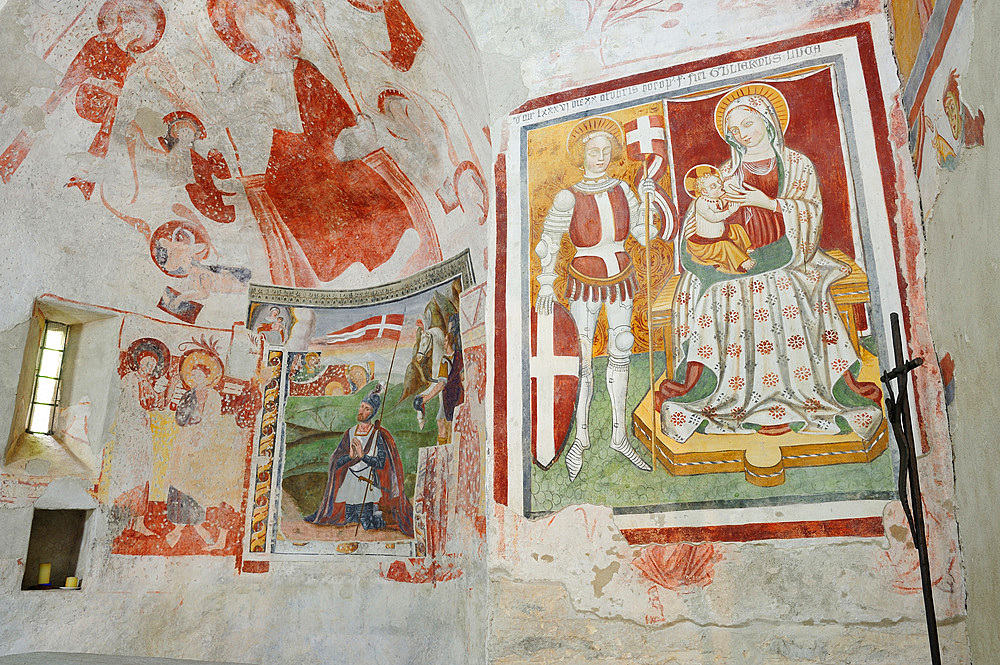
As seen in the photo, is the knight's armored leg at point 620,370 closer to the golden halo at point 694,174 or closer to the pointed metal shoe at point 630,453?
the pointed metal shoe at point 630,453

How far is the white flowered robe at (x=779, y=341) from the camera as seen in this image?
4223 millimetres

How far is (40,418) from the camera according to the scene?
769 cm

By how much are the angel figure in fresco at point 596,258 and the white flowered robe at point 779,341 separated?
314 millimetres

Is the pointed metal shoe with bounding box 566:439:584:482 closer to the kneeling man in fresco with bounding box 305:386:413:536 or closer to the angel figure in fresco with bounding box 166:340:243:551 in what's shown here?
the kneeling man in fresco with bounding box 305:386:413:536

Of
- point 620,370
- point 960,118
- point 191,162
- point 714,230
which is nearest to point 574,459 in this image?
point 620,370

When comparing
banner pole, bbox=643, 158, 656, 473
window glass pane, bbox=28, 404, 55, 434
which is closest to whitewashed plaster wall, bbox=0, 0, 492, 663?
window glass pane, bbox=28, 404, 55, 434

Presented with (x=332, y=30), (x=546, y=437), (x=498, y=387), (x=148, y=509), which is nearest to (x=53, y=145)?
(x=332, y=30)

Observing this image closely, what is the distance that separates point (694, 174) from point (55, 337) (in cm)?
647

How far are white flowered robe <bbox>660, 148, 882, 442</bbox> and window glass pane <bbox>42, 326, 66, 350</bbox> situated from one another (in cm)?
631

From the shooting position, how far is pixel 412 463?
7328mm

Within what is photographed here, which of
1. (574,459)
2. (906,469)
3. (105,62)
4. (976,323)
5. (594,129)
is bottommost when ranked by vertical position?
(906,469)

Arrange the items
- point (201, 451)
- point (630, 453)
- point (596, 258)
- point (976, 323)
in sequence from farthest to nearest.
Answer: point (201, 451) → point (596, 258) → point (630, 453) → point (976, 323)

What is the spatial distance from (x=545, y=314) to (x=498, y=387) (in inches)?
21.2

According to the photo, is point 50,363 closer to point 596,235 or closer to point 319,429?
point 319,429
